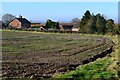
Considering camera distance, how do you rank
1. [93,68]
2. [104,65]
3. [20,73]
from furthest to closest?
1. [104,65]
2. [93,68]
3. [20,73]

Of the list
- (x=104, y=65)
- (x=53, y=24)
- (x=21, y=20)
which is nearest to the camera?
(x=104, y=65)

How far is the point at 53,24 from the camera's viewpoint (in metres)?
108

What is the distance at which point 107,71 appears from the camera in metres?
18.4

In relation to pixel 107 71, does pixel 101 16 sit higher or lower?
higher

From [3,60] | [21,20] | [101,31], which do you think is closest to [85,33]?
[101,31]

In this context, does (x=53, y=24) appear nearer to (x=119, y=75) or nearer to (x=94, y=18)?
(x=94, y=18)

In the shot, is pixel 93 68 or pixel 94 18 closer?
pixel 93 68

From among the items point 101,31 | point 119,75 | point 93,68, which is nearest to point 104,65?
point 93,68

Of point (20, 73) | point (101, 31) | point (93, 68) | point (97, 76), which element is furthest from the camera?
point (101, 31)

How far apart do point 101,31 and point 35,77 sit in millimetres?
65769

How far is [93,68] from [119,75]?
2667mm

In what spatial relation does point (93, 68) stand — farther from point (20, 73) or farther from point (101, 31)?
point (101, 31)

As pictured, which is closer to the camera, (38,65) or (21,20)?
(38,65)

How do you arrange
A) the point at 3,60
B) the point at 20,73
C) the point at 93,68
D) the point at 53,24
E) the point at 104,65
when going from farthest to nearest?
the point at 53,24 < the point at 3,60 < the point at 104,65 < the point at 93,68 < the point at 20,73
